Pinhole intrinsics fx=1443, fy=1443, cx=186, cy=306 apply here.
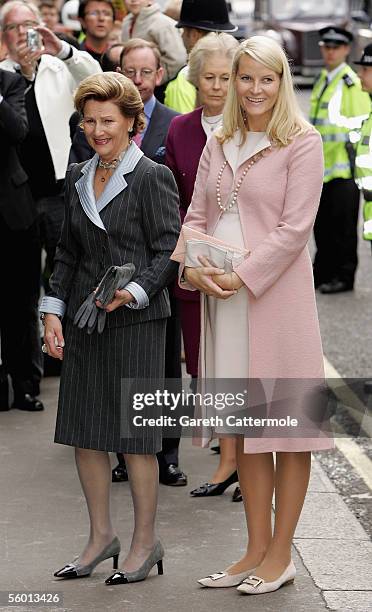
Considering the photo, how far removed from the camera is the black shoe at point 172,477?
655 centimetres

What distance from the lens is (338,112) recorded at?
11.5 meters

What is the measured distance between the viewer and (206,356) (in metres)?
5.24

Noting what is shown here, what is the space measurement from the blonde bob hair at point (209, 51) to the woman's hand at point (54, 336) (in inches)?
62.1

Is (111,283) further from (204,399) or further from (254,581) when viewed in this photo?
(254,581)

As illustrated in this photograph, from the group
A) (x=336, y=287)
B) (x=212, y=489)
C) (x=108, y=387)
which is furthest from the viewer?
(x=336, y=287)

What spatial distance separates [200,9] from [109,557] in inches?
139

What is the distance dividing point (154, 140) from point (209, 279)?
1.74 m

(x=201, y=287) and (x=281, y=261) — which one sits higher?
(x=281, y=261)

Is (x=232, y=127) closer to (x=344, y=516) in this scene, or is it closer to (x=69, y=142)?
(x=344, y=516)

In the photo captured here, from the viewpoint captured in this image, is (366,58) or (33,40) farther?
(366,58)

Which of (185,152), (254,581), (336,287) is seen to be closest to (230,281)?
(254,581)

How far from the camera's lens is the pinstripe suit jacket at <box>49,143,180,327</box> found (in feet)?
16.8

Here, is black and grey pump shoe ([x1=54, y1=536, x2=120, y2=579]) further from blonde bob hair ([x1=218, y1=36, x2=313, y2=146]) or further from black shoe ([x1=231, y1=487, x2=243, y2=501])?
blonde bob hair ([x1=218, y1=36, x2=313, y2=146])

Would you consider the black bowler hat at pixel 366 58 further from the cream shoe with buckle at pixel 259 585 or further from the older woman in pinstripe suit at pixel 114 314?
→ the cream shoe with buckle at pixel 259 585
